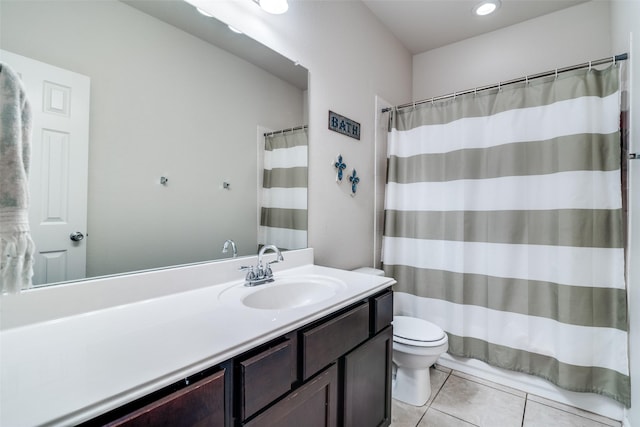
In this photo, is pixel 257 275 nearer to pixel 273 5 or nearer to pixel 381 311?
pixel 381 311

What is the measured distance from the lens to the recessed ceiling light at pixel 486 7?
80.2 inches

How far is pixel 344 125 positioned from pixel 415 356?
4.88 feet

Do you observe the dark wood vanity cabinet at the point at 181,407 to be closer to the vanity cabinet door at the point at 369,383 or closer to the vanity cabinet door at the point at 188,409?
the vanity cabinet door at the point at 188,409

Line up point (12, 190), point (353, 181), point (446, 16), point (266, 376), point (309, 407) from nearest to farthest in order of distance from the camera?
1. point (12, 190)
2. point (266, 376)
3. point (309, 407)
4. point (353, 181)
5. point (446, 16)

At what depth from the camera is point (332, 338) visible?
3.19ft

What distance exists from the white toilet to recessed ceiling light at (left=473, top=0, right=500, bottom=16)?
231cm

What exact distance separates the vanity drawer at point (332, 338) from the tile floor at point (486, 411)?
0.84 m

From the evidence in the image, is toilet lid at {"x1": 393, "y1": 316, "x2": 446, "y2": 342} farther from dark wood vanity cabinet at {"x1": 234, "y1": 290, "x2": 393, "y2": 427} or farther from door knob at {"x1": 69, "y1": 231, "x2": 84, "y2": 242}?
door knob at {"x1": 69, "y1": 231, "x2": 84, "y2": 242}

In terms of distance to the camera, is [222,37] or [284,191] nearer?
[222,37]

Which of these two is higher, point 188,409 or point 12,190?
point 12,190

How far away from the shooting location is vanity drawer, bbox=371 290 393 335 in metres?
1.20

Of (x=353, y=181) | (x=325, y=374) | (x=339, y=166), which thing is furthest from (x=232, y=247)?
(x=353, y=181)

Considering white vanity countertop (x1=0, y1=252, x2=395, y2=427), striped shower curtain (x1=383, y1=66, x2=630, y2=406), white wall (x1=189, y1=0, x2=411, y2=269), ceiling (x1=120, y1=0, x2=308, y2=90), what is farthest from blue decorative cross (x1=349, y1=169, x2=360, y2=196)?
white vanity countertop (x1=0, y1=252, x2=395, y2=427)

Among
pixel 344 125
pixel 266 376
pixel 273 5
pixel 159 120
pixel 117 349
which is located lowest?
pixel 266 376
